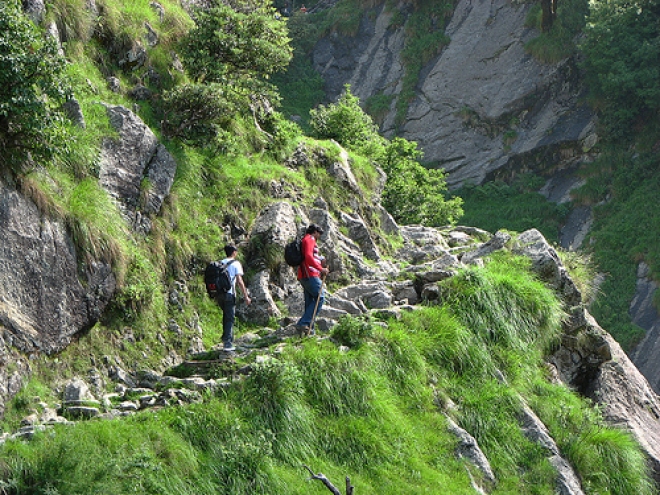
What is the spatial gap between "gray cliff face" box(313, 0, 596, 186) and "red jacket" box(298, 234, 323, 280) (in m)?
29.3

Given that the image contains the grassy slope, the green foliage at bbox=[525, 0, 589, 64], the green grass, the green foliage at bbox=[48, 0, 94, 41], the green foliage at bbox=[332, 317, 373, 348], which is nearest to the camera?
the green grass

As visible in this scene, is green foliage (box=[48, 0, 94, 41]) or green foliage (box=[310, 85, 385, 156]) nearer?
green foliage (box=[48, 0, 94, 41])

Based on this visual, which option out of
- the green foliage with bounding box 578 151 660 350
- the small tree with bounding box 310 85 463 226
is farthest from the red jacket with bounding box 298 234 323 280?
the green foliage with bounding box 578 151 660 350

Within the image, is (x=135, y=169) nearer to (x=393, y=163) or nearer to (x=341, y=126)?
(x=341, y=126)

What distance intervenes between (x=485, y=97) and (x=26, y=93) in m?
35.1

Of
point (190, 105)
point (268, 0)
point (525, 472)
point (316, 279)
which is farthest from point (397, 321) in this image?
→ point (268, 0)

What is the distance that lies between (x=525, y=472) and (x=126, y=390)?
18.8ft

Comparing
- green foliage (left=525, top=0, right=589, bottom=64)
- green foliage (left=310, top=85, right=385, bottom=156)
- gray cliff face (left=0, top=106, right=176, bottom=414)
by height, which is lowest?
gray cliff face (left=0, top=106, right=176, bottom=414)

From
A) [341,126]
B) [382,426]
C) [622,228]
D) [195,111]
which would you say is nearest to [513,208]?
[622,228]

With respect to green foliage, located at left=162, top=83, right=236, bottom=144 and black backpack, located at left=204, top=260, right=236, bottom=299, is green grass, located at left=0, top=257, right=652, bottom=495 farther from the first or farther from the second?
green foliage, located at left=162, top=83, right=236, bottom=144

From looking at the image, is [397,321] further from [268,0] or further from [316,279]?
[268,0]

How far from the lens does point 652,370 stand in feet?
103

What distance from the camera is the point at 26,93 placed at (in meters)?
11.2

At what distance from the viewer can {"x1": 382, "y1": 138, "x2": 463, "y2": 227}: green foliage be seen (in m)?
23.5
